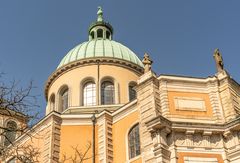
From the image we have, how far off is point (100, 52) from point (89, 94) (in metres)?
3.94

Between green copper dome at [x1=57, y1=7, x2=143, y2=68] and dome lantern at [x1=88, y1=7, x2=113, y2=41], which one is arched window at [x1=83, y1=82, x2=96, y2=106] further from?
dome lantern at [x1=88, y1=7, x2=113, y2=41]

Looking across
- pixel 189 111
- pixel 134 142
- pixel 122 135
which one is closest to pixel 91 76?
pixel 122 135

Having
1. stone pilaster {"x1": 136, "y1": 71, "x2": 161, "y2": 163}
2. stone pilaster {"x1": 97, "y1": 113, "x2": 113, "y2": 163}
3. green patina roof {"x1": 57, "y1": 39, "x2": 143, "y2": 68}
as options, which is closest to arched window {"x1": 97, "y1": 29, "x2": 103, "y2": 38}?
green patina roof {"x1": 57, "y1": 39, "x2": 143, "y2": 68}

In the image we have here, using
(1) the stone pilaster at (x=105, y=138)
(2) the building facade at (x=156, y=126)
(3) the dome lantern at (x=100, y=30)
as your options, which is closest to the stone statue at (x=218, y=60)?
(2) the building facade at (x=156, y=126)

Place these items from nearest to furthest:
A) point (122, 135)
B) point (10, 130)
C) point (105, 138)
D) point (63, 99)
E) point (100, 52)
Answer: point (10, 130), point (122, 135), point (105, 138), point (63, 99), point (100, 52)

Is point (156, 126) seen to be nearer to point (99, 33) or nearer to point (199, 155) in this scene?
point (199, 155)

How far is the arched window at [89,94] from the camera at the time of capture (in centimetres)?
3062

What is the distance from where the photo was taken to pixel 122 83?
3148 centimetres

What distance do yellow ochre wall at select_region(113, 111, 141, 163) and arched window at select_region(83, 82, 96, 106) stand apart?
6.47 m

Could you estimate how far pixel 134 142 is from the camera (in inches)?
902

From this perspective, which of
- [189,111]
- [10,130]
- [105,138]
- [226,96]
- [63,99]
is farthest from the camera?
[63,99]

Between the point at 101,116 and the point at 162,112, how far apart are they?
4578 mm

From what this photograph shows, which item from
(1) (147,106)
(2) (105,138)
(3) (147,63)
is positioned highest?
(3) (147,63)

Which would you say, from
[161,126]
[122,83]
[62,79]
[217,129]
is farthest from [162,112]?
[62,79]
